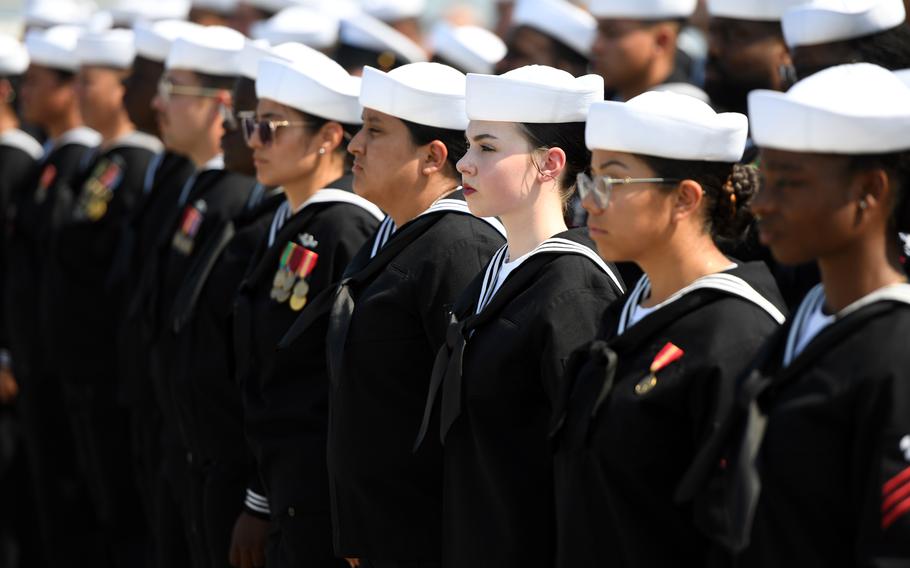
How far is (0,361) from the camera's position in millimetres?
9406

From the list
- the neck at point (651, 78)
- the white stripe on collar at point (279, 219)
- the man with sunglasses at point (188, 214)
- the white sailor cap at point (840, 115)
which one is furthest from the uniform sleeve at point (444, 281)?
the neck at point (651, 78)

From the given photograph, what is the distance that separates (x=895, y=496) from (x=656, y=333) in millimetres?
792

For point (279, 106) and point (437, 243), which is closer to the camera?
point (437, 243)

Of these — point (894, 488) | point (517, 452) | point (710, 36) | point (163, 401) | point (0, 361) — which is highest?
point (710, 36)

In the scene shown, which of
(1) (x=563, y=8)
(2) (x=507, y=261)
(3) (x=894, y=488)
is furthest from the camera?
(1) (x=563, y=8)

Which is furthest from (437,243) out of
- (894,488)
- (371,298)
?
(894,488)

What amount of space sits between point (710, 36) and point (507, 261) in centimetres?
253

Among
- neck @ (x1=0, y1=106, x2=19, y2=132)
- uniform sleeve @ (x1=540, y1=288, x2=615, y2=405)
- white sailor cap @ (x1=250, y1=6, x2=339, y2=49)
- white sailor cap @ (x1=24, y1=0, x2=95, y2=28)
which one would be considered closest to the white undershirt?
uniform sleeve @ (x1=540, y1=288, x2=615, y2=405)

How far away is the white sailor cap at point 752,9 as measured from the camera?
6.46 metres

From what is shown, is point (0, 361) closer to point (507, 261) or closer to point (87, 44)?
point (87, 44)

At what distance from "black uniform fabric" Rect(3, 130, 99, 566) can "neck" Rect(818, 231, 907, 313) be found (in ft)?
19.6

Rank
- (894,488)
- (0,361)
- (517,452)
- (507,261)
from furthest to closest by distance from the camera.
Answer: (0,361), (507,261), (517,452), (894,488)

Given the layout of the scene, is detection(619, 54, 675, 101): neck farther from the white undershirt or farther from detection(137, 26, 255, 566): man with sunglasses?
the white undershirt

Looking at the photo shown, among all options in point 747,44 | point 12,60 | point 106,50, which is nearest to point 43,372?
point 106,50
